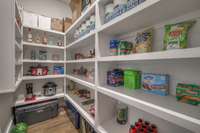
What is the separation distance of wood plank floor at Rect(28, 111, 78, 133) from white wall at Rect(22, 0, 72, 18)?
235cm

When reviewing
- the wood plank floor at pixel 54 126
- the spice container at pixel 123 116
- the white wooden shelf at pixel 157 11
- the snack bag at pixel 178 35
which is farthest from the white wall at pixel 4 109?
the snack bag at pixel 178 35

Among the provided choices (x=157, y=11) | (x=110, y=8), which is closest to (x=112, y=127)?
(x=157, y=11)

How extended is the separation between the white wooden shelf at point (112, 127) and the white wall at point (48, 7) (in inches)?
103

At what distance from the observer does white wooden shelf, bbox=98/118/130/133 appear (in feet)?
3.22

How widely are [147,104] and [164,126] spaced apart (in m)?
0.37

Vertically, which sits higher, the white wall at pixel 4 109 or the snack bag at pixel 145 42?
the snack bag at pixel 145 42

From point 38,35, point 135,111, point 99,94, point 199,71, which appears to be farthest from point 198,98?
point 38,35

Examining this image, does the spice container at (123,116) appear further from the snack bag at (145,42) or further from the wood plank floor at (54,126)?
the wood plank floor at (54,126)

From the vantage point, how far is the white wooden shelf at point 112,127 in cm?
98

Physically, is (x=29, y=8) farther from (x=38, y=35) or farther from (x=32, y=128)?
(x=32, y=128)

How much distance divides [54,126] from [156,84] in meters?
1.85

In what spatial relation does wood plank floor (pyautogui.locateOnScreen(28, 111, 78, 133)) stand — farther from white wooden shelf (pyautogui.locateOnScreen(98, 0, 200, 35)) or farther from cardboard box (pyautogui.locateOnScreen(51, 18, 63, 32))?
cardboard box (pyautogui.locateOnScreen(51, 18, 63, 32))

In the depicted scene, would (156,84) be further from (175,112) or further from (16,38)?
(16,38)

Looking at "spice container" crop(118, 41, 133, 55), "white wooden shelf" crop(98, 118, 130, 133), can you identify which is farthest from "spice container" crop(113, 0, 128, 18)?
"white wooden shelf" crop(98, 118, 130, 133)
